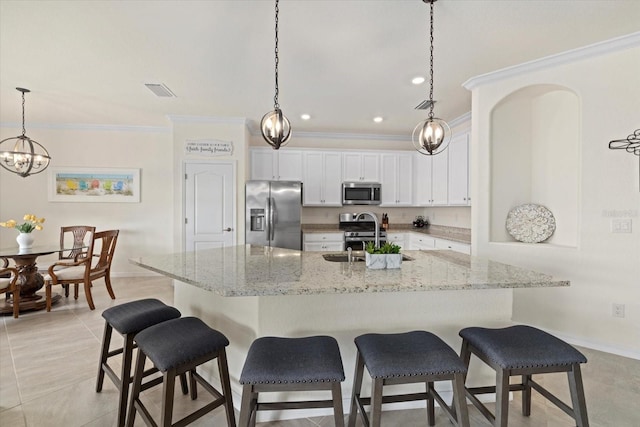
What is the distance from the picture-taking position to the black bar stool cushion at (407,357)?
135 centimetres

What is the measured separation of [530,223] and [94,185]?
628cm

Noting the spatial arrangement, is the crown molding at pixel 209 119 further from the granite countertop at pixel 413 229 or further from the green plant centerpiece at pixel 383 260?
the green plant centerpiece at pixel 383 260

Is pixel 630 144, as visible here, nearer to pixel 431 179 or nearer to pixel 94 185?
pixel 431 179

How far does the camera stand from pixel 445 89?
11.4 feet

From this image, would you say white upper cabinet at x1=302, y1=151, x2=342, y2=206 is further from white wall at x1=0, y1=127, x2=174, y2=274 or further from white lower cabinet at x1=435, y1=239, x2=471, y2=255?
white wall at x1=0, y1=127, x2=174, y2=274

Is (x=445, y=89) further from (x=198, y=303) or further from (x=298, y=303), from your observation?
(x=198, y=303)

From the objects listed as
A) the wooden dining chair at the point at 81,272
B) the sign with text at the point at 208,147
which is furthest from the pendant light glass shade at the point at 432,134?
the wooden dining chair at the point at 81,272

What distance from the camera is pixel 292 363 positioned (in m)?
1.35

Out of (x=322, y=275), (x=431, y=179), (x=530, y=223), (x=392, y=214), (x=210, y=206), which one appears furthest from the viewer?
(x=392, y=214)

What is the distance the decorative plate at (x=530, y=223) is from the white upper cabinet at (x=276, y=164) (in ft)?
10.1

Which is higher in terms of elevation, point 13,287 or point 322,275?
point 322,275

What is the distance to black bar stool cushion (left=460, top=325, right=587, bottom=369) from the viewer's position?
145 centimetres

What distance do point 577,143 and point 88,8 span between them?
416 cm

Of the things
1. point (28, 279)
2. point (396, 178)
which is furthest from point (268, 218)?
point (28, 279)
